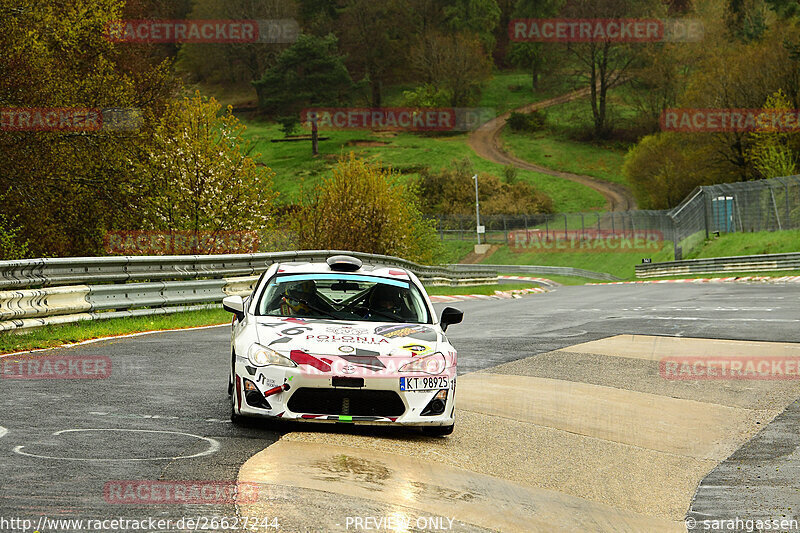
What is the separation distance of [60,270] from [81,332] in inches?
43.3

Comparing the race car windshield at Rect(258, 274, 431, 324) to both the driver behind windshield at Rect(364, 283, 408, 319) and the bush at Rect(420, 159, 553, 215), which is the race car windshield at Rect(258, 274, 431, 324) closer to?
the driver behind windshield at Rect(364, 283, 408, 319)

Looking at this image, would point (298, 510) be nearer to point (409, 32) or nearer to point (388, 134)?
point (388, 134)

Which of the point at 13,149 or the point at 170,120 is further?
the point at 170,120

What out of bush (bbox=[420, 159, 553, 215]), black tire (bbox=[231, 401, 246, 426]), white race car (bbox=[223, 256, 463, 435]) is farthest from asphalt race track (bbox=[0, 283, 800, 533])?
bush (bbox=[420, 159, 553, 215])

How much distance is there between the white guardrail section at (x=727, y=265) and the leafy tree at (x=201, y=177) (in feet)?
66.7

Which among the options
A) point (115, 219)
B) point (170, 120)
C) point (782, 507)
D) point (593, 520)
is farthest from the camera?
point (170, 120)

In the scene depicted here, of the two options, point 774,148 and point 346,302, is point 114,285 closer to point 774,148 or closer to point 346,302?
point 346,302

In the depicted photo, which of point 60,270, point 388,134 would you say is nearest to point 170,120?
point 60,270

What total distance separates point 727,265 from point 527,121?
270 feet

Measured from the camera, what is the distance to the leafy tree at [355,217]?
125ft

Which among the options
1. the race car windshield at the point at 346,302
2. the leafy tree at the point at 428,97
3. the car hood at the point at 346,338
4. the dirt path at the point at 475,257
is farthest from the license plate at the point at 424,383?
the leafy tree at the point at 428,97

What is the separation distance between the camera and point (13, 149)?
2712 centimetres

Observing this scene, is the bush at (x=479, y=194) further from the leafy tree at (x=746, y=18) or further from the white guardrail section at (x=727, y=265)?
the white guardrail section at (x=727, y=265)

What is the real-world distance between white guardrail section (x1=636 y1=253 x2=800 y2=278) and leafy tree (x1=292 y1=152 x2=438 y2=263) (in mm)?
13191
